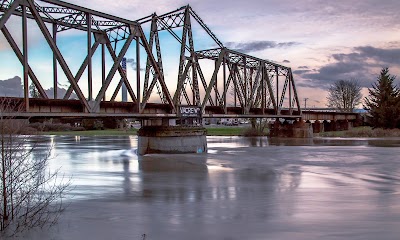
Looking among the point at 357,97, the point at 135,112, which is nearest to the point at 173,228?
the point at 135,112

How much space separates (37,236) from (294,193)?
1126 centimetres

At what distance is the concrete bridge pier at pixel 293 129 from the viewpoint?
8619 cm

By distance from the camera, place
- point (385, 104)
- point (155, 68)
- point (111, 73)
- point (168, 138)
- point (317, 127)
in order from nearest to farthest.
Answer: point (111, 73), point (155, 68), point (168, 138), point (385, 104), point (317, 127)

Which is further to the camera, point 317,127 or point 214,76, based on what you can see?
point 317,127

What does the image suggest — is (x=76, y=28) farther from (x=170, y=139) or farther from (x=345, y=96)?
(x=345, y=96)

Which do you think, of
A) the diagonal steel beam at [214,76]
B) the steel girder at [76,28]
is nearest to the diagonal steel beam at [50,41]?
the steel girder at [76,28]

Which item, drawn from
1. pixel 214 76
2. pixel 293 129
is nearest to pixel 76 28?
pixel 214 76

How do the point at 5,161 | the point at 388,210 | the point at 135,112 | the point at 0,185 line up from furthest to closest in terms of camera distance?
the point at 135,112 → the point at 388,210 → the point at 0,185 → the point at 5,161

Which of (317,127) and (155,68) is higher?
(155,68)

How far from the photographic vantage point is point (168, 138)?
42.5m

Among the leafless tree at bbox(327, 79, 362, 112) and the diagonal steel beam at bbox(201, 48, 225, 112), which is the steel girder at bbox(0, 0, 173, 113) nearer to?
the diagonal steel beam at bbox(201, 48, 225, 112)

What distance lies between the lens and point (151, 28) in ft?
162

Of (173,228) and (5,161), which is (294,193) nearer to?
(173,228)

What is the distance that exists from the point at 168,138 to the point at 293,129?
5034cm
